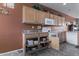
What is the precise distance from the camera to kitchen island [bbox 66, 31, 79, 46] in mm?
3730

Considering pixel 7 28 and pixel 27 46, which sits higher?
pixel 7 28

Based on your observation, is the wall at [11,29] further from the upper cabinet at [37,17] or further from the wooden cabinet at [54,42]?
the wooden cabinet at [54,42]

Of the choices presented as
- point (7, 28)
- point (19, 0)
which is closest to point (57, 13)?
point (19, 0)

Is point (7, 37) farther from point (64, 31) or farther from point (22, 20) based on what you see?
point (64, 31)

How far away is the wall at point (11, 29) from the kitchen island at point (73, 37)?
1.93m

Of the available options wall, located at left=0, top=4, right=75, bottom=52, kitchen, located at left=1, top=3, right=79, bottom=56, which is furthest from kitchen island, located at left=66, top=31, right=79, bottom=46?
wall, located at left=0, top=4, right=75, bottom=52

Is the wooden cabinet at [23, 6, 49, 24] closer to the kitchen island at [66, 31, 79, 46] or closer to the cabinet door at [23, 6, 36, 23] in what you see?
the cabinet door at [23, 6, 36, 23]

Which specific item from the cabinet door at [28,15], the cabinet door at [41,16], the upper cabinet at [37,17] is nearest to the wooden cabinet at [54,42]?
the upper cabinet at [37,17]

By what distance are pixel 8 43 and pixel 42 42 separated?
117cm

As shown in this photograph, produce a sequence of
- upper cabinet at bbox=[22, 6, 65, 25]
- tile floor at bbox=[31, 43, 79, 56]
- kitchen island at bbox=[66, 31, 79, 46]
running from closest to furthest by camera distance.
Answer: tile floor at bbox=[31, 43, 79, 56], upper cabinet at bbox=[22, 6, 65, 25], kitchen island at bbox=[66, 31, 79, 46]

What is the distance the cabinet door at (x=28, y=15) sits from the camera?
298 centimetres

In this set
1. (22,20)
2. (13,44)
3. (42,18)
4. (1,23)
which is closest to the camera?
(1,23)

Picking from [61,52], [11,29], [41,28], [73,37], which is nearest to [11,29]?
[11,29]

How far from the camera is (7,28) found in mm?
2672
